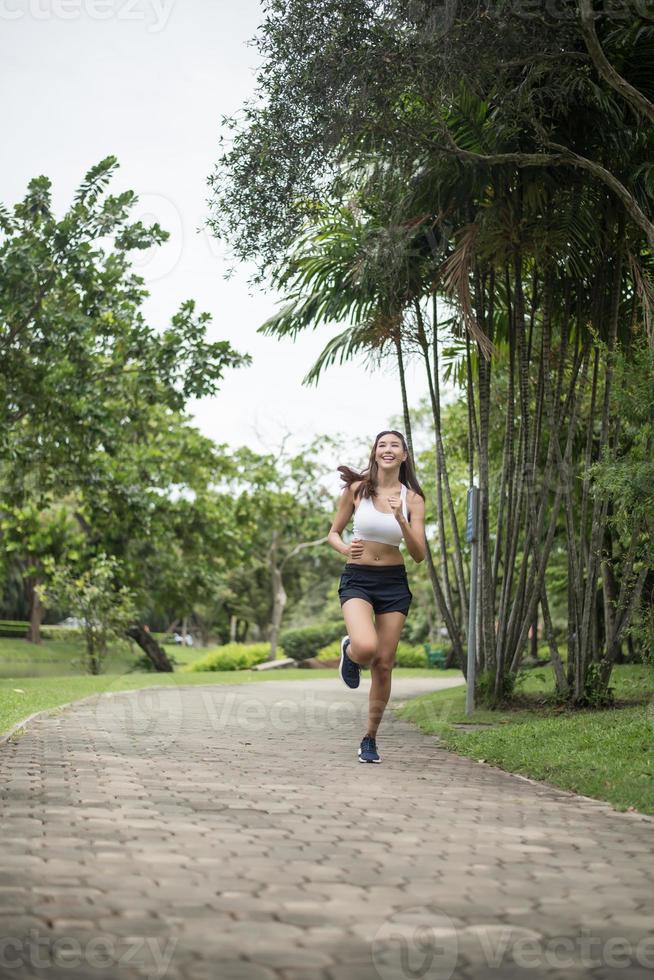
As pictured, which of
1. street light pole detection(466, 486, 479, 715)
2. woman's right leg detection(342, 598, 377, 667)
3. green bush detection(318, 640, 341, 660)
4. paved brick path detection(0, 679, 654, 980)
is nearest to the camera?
paved brick path detection(0, 679, 654, 980)

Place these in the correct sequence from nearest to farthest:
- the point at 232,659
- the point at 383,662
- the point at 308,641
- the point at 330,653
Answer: the point at 383,662, the point at 232,659, the point at 330,653, the point at 308,641

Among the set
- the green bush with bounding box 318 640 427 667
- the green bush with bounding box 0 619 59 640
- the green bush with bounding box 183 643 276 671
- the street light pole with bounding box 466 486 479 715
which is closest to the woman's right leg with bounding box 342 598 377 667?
the street light pole with bounding box 466 486 479 715

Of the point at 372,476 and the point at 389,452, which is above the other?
the point at 389,452

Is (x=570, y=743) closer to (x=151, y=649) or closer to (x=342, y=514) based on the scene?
(x=342, y=514)

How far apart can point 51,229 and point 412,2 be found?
9.40 m

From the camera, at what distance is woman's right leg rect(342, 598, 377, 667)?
6816mm

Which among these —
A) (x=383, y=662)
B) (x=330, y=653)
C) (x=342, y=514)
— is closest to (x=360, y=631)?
(x=383, y=662)

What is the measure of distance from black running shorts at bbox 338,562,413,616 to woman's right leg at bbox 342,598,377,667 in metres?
0.07

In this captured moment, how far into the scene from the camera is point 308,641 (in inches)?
1527

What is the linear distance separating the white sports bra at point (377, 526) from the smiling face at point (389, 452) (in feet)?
0.89

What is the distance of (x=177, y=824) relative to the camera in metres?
4.76

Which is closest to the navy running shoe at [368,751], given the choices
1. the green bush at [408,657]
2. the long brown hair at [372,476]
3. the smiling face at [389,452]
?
the long brown hair at [372,476]

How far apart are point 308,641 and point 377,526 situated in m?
32.2

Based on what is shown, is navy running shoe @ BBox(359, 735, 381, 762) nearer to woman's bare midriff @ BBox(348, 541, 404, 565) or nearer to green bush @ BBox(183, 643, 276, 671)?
woman's bare midriff @ BBox(348, 541, 404, 565)
